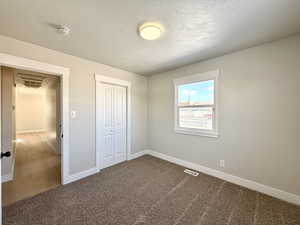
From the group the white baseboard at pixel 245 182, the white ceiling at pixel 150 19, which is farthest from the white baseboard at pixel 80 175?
the white ceiling at pixel 150 19

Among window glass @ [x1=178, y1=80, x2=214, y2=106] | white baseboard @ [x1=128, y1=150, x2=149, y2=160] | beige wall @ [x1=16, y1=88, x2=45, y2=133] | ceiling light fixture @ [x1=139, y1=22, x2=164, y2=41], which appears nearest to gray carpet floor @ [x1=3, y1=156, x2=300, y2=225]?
white baseboard @ [x1=128, y1=150, x2=149, y2=160]

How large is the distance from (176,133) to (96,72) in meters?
2.45

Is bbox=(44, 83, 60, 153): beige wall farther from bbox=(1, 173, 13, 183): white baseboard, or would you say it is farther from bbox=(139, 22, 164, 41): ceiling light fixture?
bbox=(139, 22, 164, 41): ceiling light fixture

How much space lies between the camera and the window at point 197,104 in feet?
9.36

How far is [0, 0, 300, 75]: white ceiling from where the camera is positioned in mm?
1441

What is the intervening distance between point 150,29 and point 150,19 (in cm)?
13

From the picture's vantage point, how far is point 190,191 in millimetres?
2326

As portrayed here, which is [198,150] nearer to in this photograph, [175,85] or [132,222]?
[175,85]

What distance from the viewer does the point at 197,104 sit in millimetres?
3113

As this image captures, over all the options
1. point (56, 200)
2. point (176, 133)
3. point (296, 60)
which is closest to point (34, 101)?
point (56, 200)

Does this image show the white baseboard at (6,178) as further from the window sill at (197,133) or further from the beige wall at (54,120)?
the window sill at (197,133)

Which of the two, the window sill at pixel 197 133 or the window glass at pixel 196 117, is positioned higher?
the window glass at pixel 196 117

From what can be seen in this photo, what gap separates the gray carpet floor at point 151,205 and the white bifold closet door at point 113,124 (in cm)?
74

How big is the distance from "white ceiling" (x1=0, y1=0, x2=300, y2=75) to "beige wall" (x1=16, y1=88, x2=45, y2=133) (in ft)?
28.2
